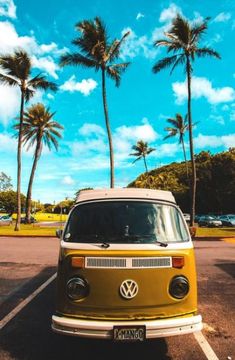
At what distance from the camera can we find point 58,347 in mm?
5578

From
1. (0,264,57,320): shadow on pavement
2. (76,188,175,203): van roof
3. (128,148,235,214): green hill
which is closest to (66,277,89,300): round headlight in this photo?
(76,188,175,203): van roof

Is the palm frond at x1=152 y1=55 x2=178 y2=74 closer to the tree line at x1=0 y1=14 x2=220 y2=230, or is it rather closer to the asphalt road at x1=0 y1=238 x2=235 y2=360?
the tree line at x1=0 y1=14 x2=220 y2=230

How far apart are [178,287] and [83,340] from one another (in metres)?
1.74

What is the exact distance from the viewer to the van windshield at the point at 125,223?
5453 millimetres

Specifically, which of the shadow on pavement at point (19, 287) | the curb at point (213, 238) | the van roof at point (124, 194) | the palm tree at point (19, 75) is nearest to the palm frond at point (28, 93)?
the palm tree at point (19, 75)

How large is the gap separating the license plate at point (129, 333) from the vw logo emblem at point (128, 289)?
37 cm

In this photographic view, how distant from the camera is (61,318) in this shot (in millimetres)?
4934

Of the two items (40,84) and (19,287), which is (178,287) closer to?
(19,287)

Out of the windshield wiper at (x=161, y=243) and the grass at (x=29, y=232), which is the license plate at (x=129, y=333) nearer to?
the windshield wiper at (x=161, y=243)

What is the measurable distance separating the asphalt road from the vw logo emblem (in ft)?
3.05

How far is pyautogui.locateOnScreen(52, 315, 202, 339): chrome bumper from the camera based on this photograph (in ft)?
15.5

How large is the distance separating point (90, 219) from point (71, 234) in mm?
328


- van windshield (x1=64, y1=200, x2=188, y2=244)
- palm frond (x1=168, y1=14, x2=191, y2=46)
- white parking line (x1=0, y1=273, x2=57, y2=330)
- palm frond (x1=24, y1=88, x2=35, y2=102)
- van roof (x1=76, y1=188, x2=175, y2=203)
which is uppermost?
palm frond (x1=168, y1=14, x2=191, y2=46)

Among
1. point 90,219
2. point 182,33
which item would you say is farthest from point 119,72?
point 90,219
